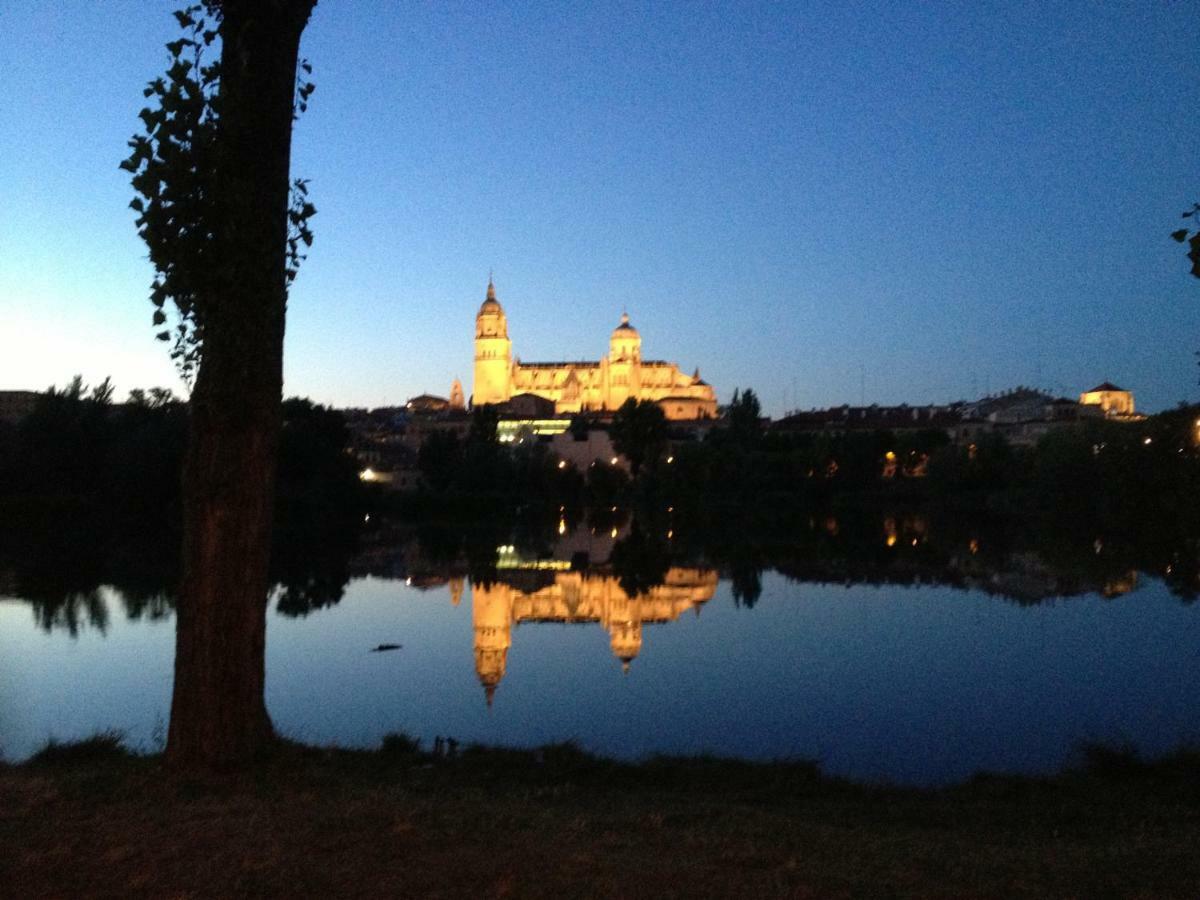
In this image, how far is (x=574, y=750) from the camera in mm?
8938

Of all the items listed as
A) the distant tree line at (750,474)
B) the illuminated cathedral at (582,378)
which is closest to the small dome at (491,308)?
the illuminated cathedral at (582,378)

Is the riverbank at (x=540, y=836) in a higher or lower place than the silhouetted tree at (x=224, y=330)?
lower

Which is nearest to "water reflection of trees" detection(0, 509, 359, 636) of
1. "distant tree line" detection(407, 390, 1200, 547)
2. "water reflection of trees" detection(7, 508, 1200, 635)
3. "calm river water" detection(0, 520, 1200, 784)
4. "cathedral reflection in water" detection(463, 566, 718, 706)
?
"water reflection of trees" detection(7, 508, 1200, 635)

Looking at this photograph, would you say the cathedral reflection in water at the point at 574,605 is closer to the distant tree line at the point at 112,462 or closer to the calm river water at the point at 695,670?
the calm river water at the point at 695,670

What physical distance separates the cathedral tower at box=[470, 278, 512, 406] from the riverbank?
121 metres

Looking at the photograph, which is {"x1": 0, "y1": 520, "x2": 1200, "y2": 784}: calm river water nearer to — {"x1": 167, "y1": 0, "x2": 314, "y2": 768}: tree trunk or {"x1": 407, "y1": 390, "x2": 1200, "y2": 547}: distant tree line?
{"x1": 167, "y1": 0, "x2": 314, "y2": 768}: tree trunk

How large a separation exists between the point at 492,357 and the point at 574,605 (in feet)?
355

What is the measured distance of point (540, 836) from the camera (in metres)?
4.91

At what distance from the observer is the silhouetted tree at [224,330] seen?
19.5 ft

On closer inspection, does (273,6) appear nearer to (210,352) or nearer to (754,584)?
(210,352)

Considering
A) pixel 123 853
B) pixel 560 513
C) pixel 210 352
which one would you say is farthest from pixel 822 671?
pixel 560 513

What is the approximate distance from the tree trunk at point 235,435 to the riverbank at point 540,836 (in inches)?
14.4

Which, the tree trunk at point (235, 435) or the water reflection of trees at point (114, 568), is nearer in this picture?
the tree trunk at point (235, 435)

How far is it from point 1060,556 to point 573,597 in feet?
43.2
